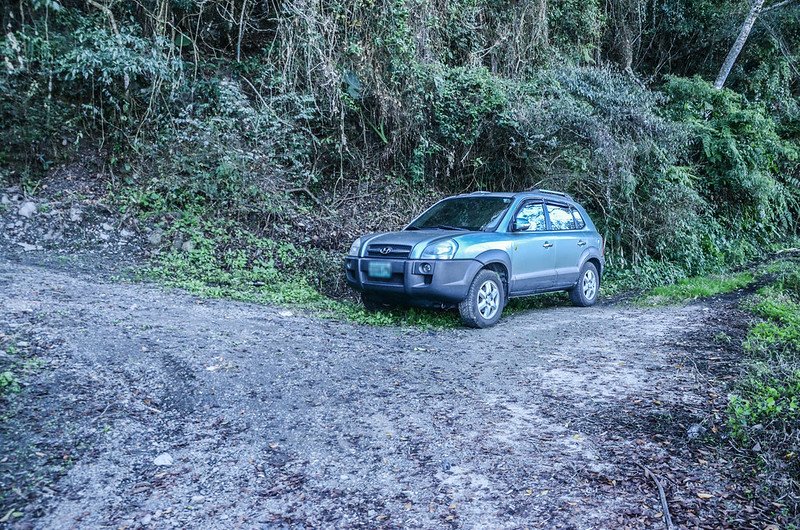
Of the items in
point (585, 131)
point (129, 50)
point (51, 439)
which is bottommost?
point (51, 439)

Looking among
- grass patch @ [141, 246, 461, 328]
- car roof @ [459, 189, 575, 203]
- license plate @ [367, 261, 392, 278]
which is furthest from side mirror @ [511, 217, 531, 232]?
license plate @ [367, 261, 392, 278]

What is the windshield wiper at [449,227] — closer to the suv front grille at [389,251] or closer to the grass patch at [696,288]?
the suv front grille at [389,251]

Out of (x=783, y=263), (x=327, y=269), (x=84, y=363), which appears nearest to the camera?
(x=84, y=363)

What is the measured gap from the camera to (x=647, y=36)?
1862 cm

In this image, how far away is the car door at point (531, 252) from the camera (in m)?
8.45

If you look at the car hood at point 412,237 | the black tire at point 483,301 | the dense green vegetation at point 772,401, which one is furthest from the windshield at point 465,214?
the dense green vegetation at point 772,401

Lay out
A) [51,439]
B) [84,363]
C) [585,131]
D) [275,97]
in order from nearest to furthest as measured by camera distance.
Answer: [51,439]
[84,363]
[275,97]
[585,131]

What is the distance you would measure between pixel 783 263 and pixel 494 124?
24.8 ft

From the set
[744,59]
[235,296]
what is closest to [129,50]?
[235,296]

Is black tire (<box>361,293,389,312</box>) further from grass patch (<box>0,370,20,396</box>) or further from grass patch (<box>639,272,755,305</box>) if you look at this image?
grass patch (<box>639,272,755,305</box>)

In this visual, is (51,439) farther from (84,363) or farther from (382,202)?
(382,202)

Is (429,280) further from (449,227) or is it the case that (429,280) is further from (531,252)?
(531,252)

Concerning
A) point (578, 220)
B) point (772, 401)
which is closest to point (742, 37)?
point (578, 220)

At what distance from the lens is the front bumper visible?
740cm
